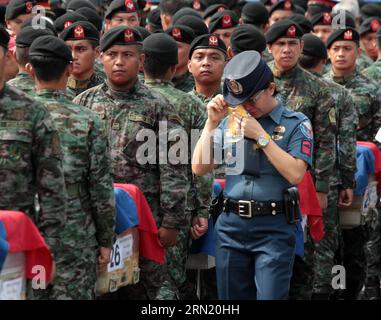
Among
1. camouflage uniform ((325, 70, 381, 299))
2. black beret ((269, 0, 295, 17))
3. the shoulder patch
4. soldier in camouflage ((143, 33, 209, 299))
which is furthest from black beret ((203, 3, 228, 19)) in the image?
the shoulder patch

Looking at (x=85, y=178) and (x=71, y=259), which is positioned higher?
(x=85, y=178)

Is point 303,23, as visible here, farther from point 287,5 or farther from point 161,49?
point 161,49

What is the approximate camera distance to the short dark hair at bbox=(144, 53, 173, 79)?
34.9 ft

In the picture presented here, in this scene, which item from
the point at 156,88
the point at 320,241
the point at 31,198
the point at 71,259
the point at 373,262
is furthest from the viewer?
the point at 373,262

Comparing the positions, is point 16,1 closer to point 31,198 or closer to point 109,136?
point 109,136

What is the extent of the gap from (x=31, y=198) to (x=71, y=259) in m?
0.88

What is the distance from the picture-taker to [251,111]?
A: 29.0 feet

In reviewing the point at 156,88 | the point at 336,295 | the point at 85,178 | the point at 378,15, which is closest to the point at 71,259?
the point at 85,178

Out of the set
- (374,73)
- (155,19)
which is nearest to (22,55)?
(374,73)

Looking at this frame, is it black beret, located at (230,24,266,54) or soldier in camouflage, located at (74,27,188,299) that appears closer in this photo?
soldier in camouflage, located at (74,27,188,299)

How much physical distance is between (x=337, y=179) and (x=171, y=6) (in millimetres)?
4288

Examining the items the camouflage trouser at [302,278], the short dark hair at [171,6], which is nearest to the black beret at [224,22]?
the short dark hair at [171,6]

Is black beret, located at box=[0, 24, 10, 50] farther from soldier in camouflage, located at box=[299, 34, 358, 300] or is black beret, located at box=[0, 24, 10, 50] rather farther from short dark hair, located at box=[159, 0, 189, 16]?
short dark hair, located at box=[159, 0, 189, 16]

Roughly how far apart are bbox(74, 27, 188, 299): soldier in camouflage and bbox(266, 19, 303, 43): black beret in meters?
2.72
